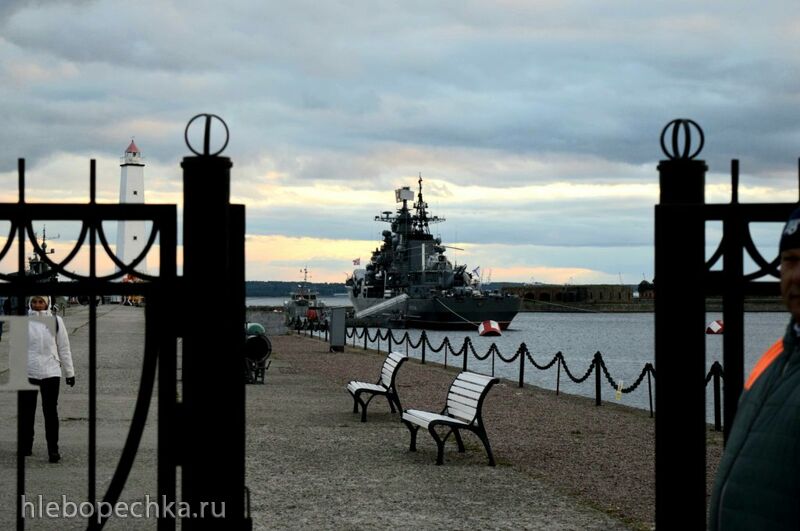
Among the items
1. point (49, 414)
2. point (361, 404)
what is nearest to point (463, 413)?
point (361, 404)

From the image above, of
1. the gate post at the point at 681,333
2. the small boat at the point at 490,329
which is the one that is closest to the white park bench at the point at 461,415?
the gate post at the point at 681,333

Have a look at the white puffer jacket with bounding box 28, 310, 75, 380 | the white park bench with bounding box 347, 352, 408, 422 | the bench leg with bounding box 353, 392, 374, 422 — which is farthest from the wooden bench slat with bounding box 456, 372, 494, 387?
the white puffer jacket with bounding box 28, 310, 75, 380

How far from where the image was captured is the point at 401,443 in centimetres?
1195

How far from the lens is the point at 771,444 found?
117 inches

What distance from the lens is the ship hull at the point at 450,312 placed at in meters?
93.4

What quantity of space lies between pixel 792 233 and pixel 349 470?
723cm

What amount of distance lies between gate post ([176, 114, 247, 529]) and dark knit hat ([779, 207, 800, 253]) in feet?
6.93

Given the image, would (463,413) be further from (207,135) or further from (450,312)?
(450,312)

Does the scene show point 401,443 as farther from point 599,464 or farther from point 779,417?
point 779,417

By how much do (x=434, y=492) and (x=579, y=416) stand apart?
731 centimetres

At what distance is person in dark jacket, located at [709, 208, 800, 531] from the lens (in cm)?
294

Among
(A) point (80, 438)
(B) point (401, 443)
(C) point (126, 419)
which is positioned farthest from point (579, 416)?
(A) point (80, 438)

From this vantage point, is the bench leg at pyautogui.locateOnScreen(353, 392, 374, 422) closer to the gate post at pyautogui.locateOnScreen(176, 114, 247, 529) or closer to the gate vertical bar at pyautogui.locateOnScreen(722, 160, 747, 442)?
the gate post at pyautogui.locateOnScreen(176, 114, 247, 529)

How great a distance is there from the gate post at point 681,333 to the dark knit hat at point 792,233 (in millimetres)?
1049
